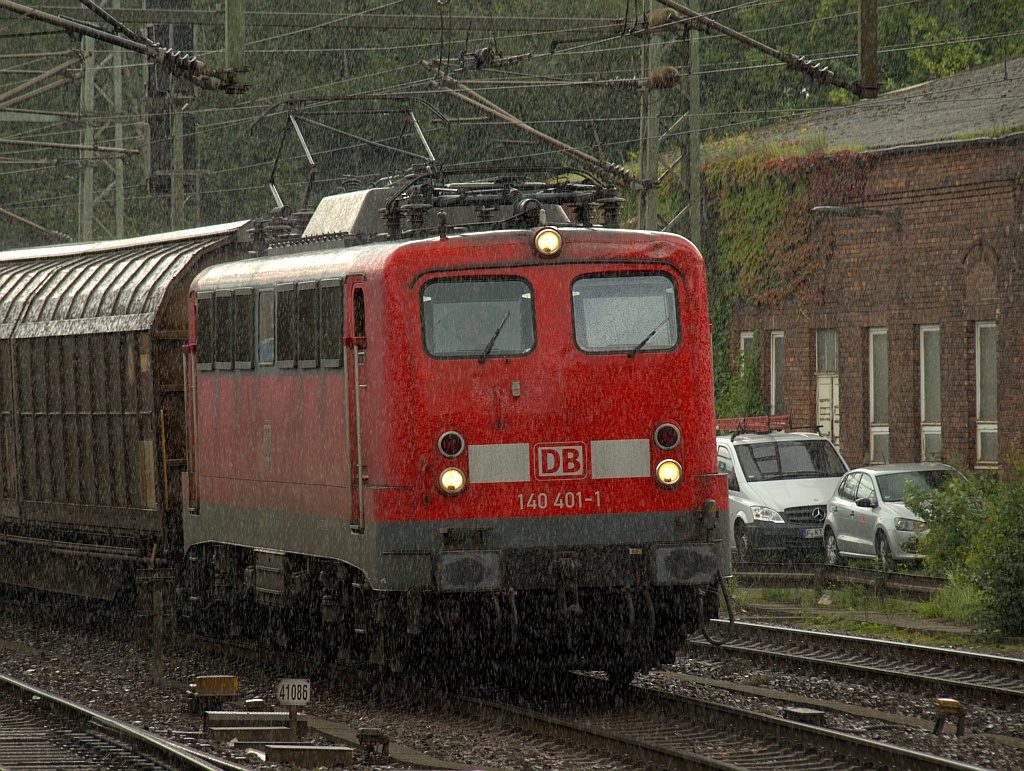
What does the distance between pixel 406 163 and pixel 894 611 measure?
6.79m

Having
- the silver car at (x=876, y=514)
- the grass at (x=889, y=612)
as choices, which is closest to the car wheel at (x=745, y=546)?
the silver car at (x=876, y=514)

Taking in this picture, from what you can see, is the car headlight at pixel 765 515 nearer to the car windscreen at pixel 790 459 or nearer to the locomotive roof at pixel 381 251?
the car windscreen at pixel 790 459

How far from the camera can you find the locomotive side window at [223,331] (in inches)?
561

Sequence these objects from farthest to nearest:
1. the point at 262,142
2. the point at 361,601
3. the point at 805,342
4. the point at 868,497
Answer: the point at 262,142
the point at 805,342
the point at 868,497
the point at 361,601

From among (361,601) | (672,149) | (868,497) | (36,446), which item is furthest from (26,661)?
(672,149)

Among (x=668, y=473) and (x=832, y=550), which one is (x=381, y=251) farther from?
(x=832, y=550)

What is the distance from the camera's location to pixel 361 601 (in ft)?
41.3

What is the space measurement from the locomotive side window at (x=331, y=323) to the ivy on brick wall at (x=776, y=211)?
18.4 m

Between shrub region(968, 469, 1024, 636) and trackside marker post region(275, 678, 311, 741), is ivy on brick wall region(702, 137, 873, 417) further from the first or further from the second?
trackside marker post region(275, 678, 311, 741)

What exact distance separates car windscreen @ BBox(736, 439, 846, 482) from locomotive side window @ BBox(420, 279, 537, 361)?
13.9 metres

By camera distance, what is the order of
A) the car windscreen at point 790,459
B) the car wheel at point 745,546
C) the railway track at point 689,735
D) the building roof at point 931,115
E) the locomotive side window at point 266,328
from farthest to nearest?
1. the building roof at point 931,115
2. the car windscreen at point 790,459
3. the car wheel at point 745,546
4. the locomotive side window at point 266,328
5. the railway track at point 689,735

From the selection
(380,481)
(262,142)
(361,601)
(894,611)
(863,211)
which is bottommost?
(894,611)

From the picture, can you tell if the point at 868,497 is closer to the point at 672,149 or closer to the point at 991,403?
the point at 991,403

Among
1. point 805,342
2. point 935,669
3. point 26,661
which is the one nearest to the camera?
point 935,669
